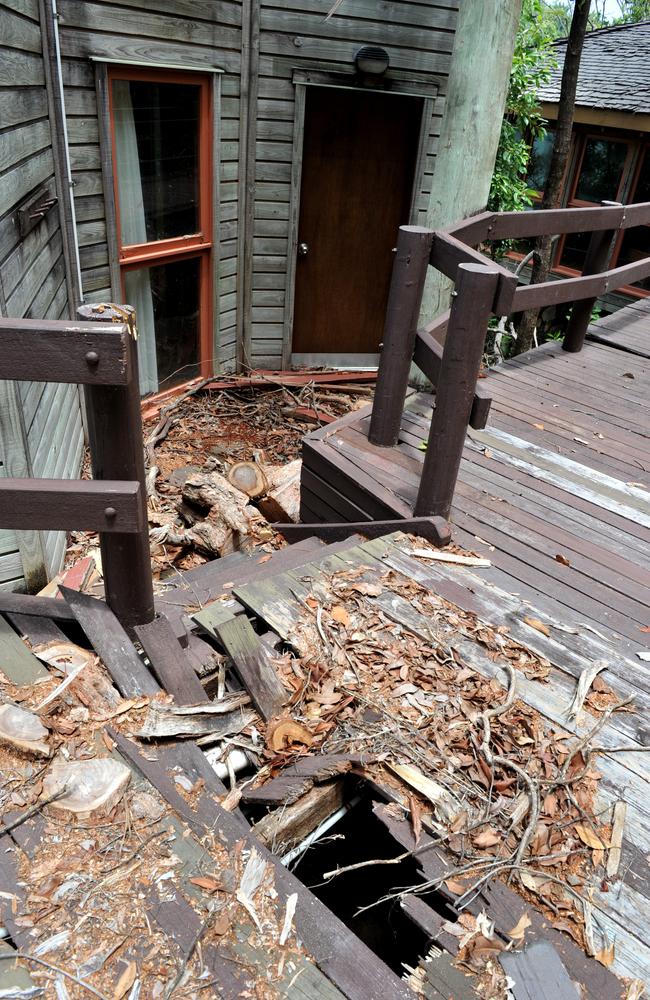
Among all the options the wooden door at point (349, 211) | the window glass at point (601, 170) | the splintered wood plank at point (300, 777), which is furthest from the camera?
the window glass at point (601, 170)

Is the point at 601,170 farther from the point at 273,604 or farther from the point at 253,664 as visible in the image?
the point at 253,664

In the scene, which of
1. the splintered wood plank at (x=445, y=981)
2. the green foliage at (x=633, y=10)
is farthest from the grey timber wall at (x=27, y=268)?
the green foliage at (x=633, y=10)

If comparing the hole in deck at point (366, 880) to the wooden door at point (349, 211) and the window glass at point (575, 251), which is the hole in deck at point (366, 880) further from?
the window glass at point (575, 251)

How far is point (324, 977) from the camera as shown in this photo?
1672 mm

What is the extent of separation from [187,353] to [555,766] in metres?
5.61

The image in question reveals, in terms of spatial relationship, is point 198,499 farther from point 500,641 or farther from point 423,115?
point 423,115

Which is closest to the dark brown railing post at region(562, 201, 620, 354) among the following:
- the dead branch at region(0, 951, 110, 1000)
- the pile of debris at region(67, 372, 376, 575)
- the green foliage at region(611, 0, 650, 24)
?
the pile of debris at region(67, 372, 376, 575)

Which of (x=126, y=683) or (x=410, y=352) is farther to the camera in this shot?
(x=410, y=352)

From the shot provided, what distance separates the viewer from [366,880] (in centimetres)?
323

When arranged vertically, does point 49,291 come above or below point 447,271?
below

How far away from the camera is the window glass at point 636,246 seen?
1372 cm

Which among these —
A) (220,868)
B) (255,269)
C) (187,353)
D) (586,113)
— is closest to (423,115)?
(255,269)

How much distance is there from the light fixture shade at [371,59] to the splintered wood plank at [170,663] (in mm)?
5967

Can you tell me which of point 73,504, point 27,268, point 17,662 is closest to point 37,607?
point 17,662
